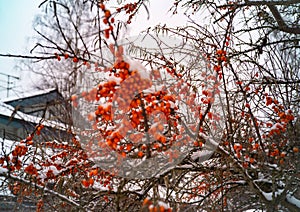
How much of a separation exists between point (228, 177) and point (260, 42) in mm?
1523

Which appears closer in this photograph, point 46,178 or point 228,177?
point 46,178

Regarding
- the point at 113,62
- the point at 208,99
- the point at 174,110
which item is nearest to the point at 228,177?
the point at 208,99

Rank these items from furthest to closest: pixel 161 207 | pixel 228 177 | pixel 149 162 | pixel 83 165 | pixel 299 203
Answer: pixel 228 177 < pixel 83 165 < pixel 299 203 < pixel 149 162 < pixel 161 207

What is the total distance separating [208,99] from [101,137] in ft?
1.91

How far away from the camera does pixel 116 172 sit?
4.34 feet

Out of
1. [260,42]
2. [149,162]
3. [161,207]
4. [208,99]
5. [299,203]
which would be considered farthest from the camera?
[260,42]

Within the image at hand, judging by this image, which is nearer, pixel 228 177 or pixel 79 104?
pixel 79 104

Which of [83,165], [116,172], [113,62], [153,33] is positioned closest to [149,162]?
[116,172]

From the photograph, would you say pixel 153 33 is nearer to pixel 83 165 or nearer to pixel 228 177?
pixel 83 165

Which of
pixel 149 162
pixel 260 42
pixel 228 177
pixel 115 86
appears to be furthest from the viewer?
pixel 260 42

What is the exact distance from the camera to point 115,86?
1084 mm

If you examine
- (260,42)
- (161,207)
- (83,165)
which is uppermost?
(260,42)

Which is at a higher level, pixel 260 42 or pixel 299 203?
pixel 260 42

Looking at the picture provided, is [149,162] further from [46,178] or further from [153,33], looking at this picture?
[46,178]
